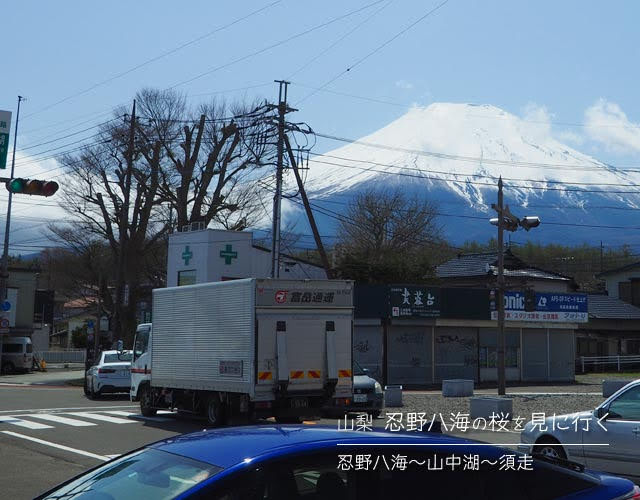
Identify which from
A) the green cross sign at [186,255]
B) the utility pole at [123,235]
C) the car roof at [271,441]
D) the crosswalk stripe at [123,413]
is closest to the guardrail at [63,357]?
the utility pole at [123,235]

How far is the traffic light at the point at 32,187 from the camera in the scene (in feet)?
70.2

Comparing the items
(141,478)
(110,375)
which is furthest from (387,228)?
(141,478)

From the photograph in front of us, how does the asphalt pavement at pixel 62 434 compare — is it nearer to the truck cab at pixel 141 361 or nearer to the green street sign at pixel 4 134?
the truck cab at pixel 141 361

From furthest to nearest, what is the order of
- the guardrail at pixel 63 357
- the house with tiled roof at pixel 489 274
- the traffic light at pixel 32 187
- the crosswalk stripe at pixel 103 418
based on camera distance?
the guardrail at pixel 63 357 → the house with tiled roof at pixel 489 274 → the traffic light at pixel 32 187 → the crosswalk stripe at pixel 103 418

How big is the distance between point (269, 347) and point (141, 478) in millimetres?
13674

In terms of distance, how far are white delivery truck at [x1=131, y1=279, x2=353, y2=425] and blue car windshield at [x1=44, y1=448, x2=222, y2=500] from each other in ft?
42.7

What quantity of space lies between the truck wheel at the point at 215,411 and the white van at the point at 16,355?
1448 inches

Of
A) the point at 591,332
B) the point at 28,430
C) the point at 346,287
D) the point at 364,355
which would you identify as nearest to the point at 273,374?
the point at 346,287

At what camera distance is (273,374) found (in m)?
17.8

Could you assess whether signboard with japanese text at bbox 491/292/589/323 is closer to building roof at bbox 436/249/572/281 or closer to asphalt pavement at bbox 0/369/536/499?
building roof at bbox 436/249/572/281

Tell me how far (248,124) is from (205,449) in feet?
134

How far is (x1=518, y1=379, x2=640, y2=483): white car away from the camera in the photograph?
33.2 feet

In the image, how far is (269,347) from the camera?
703 inches

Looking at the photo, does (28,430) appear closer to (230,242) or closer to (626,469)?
(626,469)
